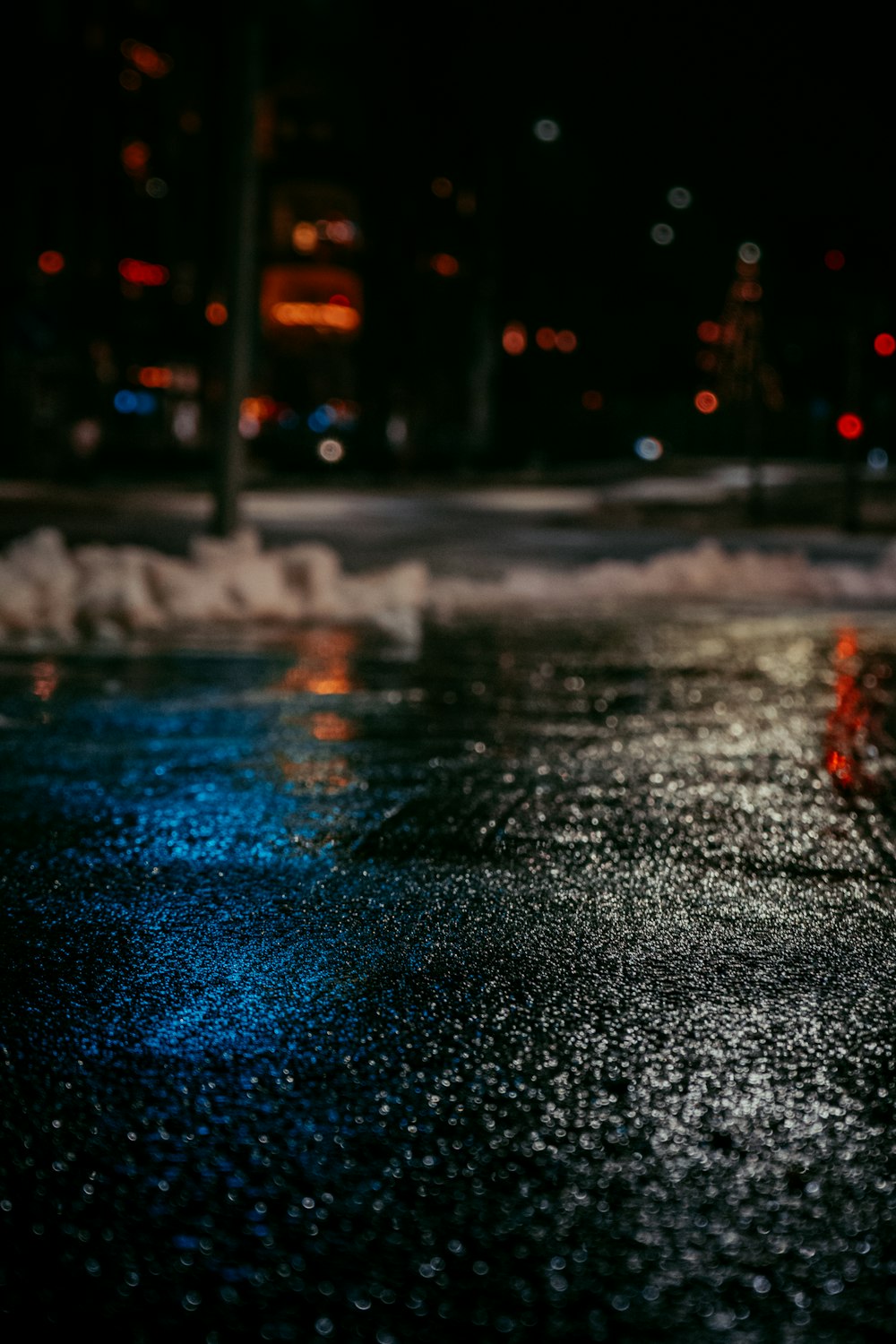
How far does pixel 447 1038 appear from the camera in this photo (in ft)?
13.5

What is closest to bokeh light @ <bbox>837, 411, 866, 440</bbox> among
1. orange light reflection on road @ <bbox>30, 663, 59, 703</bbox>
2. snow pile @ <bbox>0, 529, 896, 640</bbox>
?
snow pile @ <bbox>0, 529, 896, 640</bbox>

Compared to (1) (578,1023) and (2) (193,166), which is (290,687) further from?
(2) (193,166)

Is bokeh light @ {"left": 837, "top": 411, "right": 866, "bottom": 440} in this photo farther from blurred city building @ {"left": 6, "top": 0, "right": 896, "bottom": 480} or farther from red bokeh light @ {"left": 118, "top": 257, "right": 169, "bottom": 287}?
red bokeh light @ {"left": 118, "top": 257, "right": 169, "bottom": 287}

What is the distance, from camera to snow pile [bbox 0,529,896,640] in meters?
13.7

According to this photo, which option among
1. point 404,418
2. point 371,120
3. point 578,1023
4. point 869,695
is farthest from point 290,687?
point 371,120

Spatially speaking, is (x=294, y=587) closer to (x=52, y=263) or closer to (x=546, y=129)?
(x=52, y=263)

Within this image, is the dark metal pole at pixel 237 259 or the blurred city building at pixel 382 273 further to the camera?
the blurred city building at pixel 382 273

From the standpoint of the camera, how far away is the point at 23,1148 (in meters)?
3.42

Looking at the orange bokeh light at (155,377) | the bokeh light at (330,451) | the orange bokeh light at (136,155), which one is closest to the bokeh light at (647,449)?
the orange bokeh light at (155,377)

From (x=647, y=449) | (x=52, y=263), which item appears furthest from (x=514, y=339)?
(x=52, y=263)

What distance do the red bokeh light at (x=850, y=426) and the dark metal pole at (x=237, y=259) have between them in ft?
27.1

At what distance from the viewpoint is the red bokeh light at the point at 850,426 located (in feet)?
70.5

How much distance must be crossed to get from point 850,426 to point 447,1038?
1846 cm

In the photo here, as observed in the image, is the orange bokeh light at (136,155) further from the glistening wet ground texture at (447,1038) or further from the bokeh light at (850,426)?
the glistening wet ground texture at (447,1038)
